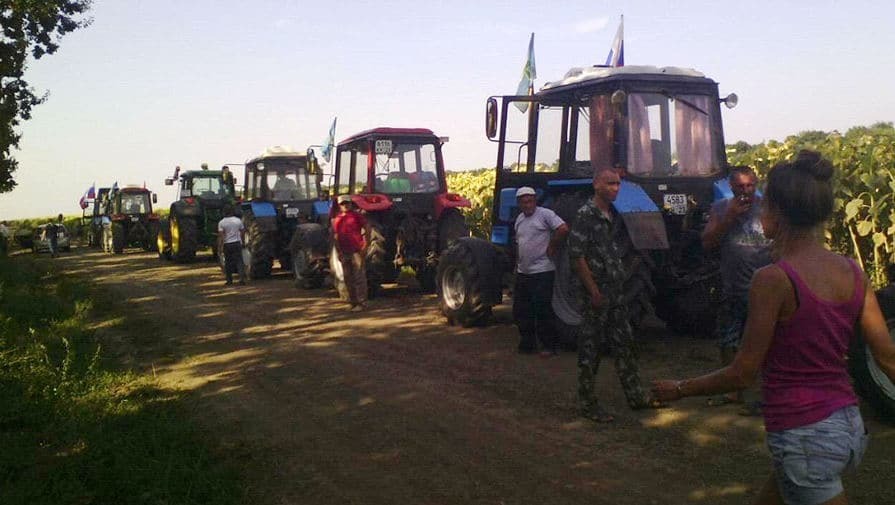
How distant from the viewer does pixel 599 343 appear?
546cm

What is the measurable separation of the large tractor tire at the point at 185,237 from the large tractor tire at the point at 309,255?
258 inches

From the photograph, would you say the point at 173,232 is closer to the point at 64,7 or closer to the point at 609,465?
the point at 64,7

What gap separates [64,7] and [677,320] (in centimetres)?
1759

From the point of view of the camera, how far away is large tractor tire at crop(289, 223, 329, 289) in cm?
1323

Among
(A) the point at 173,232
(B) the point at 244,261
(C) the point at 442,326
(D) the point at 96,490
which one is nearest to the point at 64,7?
(A) the point at 173,232

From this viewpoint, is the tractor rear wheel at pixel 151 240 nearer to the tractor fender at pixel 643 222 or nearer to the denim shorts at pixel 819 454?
the tractor fender at pixel 643 222

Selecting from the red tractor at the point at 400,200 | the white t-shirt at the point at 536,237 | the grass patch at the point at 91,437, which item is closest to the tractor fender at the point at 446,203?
the red tractor at the point at 400,200

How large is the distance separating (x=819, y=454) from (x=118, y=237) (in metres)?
26.6

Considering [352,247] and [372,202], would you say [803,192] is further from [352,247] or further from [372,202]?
[372,202]

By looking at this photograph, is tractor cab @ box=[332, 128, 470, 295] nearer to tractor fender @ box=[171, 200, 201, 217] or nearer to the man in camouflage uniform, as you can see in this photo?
the man in camouflage uniform

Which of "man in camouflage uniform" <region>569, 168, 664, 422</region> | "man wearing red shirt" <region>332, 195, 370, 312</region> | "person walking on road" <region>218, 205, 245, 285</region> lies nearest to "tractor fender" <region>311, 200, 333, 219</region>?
"person walking on road" <region>218, 205, 245, 285</region>

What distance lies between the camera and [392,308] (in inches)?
436

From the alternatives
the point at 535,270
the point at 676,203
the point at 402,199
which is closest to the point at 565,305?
the point at 535,270

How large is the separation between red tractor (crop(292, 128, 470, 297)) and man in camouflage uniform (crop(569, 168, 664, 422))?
6.12m
